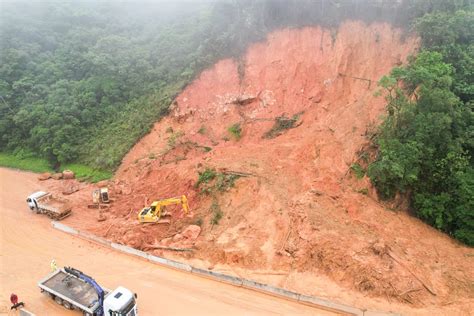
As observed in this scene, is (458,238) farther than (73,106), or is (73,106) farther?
(73,106)

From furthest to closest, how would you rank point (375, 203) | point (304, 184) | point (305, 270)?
point (304, 184) < point (375, 203) < point (305, 270)

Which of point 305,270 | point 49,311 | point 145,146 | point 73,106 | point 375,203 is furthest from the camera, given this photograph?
point 73,106

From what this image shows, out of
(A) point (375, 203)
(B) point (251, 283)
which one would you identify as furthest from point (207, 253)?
(A) point (375, 203)

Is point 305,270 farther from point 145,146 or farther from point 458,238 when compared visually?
point 145,146

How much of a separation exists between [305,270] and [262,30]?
72.2ft

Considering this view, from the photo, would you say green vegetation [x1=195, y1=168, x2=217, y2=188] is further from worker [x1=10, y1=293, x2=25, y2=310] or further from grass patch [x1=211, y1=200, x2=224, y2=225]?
worker [x1=10, y1=293, x2=25, y2=310]

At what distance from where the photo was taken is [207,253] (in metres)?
21.3

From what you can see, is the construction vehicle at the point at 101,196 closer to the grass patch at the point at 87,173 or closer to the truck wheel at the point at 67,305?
the grass patch at the point at 87,173

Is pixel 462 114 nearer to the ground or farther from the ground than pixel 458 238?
farther from the ground

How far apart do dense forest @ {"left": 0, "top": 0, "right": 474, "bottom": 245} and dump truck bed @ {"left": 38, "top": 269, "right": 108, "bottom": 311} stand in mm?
14530

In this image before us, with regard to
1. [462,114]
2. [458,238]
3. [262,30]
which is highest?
[262,30]

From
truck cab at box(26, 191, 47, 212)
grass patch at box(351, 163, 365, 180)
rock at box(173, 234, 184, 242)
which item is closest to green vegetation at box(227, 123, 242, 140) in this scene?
grass patch at box(351, 163, 365, 180)

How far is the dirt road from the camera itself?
17875 millimetres

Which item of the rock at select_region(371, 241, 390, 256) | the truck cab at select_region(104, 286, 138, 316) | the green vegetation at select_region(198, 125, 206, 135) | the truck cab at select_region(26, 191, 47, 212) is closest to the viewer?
the truck cab at select_region(104, 286, 138, 316)
